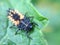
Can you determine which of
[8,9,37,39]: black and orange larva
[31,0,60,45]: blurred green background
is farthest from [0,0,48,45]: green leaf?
[31,0,60,45]: blurred green background

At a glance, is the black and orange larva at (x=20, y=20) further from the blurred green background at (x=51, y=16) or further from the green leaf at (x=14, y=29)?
the blurred green background at (x=51, y=16)

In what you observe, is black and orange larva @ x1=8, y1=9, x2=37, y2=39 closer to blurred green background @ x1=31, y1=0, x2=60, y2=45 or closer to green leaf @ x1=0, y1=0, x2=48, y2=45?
green leaf @ x1=0, y1=0, x2=48, y2=45

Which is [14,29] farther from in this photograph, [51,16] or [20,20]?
[51,16]

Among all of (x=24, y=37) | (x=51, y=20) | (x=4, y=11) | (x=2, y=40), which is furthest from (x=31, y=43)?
(x=51, y=20)

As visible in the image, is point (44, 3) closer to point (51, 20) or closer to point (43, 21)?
point (51, 20)

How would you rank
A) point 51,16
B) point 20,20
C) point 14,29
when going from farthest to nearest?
1. point 51,16
2. point 20,20
3. point 14,29

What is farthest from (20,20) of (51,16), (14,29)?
(51,16)

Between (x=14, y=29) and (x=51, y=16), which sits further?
(x=51, y=16)
